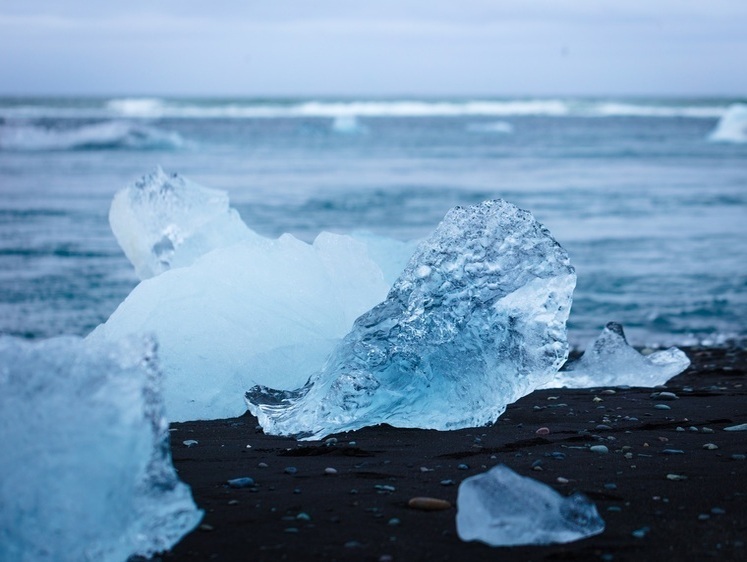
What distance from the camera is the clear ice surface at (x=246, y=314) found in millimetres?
4344

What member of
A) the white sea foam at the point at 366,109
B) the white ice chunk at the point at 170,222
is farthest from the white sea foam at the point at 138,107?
the white ice chunk at the point at 170,222

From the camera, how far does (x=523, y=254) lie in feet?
13.2

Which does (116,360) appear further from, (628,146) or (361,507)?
(628,146)

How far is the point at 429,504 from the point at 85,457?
1.02 meters

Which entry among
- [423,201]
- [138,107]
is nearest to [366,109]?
[138,107]

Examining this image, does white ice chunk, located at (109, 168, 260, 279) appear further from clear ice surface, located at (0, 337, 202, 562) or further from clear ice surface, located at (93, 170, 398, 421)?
clear ice surface, located at (0, 337, 202, 562)

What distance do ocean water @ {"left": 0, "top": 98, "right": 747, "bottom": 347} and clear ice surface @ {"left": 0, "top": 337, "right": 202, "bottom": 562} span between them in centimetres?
479

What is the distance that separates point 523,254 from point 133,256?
299 cm

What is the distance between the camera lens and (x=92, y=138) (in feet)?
119

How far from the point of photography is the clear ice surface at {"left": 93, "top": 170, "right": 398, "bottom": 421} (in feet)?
14.3

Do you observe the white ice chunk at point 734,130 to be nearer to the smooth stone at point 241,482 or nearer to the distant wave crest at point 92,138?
the distant wave crest at point 92,138

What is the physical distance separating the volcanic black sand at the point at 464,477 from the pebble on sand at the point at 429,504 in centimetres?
2

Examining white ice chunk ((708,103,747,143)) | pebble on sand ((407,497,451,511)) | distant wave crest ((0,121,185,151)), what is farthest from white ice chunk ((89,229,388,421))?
white ice chunk ((708,103,747,143))

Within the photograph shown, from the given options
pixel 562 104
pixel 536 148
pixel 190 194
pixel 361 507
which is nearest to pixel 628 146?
pixel 536 148
